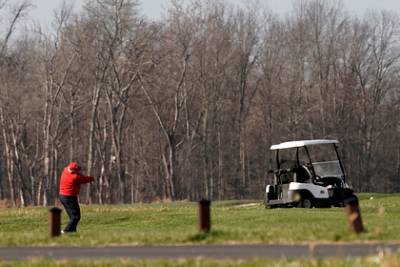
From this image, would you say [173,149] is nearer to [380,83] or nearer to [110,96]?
[110,96]

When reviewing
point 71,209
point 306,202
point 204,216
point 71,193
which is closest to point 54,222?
point 71,209

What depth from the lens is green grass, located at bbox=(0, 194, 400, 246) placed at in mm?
19531

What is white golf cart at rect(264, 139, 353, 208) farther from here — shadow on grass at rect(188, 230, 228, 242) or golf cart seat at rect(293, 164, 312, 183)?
shadow on grass at rect(188, 230, 228, 242)

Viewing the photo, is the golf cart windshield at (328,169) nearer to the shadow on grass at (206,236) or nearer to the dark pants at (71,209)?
the dark pants at (71,209)

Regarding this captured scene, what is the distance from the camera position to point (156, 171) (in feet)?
286

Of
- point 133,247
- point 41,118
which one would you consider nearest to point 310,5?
point 41,118

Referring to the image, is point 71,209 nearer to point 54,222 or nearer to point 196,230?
point 54,222

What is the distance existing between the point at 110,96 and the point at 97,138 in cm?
823

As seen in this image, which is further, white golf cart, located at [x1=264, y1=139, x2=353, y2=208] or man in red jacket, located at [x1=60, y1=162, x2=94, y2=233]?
white golf cart, located at [x1=264, y1=139, x2=353, y2=208]

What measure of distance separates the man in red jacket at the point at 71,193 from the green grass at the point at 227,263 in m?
8.00

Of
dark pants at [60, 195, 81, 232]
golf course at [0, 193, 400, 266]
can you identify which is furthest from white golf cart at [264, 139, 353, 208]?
dark pants at [60, 195, 81, 232]

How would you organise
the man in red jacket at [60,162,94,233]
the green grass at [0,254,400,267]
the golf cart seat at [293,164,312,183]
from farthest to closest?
the golf cart seat at [293,164,312,183] < the man in red jacket at [60,162,94,233] < the green grass at [0,254,400,267]

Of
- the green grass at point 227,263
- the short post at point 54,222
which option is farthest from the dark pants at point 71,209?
the green grass at point 227,263

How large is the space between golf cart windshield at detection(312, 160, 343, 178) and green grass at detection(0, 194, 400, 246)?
128 inches
